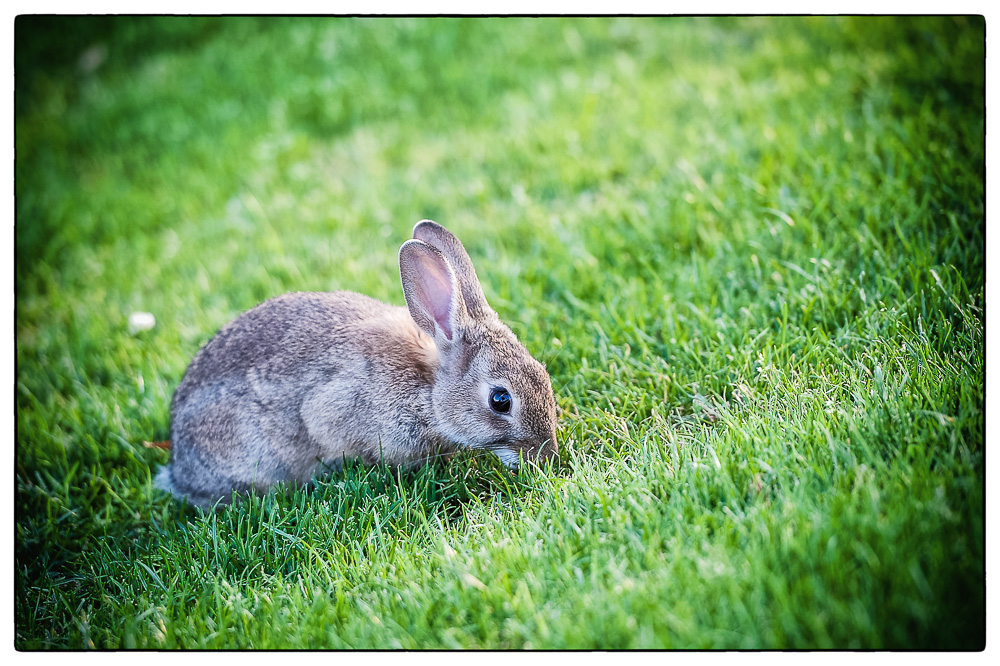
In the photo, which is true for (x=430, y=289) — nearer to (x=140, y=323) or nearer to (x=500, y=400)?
(x=500, y=400)

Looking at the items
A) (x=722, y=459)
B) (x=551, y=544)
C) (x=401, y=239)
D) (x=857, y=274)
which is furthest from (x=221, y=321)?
(x=857, y=274)

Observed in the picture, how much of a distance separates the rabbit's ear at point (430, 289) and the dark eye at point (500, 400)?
351 mm

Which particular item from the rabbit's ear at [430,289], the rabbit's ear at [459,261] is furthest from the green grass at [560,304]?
the rabbit's ear at [430,289]

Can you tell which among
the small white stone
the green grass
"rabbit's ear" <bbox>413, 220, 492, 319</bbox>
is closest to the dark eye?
the green grass

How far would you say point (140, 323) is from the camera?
5.16 m

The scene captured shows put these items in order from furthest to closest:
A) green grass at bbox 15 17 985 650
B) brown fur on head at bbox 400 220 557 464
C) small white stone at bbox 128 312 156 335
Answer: small white stone at bbox 128 312 156 335 < brown fur on head at bbox 400 220 557 464 < green grass at bbox 15 17 985 650

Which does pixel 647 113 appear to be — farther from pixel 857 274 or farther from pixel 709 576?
pixel 709 576

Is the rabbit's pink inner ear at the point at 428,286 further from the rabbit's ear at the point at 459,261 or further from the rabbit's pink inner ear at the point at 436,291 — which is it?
the rabbit's ear at the point at 459,261

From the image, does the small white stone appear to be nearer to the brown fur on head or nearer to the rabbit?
the rabbit

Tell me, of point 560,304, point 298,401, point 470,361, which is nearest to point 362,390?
point 298,401

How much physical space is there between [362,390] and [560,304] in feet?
4.27

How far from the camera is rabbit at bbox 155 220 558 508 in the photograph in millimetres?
3543

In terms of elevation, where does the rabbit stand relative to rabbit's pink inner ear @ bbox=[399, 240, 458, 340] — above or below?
below
